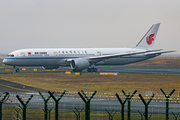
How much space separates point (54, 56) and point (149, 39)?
2459 cm

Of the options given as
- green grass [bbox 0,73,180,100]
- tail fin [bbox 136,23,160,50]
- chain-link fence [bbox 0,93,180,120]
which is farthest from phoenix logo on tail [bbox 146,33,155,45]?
chain-link fence [bbox 0,93,180,120]

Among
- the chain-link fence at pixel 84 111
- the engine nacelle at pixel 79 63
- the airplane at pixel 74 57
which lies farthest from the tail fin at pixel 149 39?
the chain-link fence at pixel 84 111

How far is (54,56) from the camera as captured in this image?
220 ft

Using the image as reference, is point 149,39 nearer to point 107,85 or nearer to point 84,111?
point 107,85

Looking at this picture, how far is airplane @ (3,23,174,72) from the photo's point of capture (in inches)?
2579

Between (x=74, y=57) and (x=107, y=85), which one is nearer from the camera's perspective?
(x=107, y=85)

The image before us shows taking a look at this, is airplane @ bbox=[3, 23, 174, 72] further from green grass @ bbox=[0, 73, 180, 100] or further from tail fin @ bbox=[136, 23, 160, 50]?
green grass @ bbox=[0, 73, 180, 100]

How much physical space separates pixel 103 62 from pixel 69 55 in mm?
7746

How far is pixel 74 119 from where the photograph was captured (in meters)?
20.6

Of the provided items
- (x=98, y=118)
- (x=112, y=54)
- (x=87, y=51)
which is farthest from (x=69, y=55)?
(x=98, y=118)

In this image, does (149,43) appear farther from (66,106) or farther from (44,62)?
(66,106)

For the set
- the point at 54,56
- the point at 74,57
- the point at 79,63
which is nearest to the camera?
the point at 79,63

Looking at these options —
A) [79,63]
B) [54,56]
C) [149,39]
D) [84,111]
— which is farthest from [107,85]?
[149,39]

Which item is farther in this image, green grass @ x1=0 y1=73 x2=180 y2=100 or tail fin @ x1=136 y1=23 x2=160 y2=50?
tail fin @ x1=136 y1=23 x2=160 y2=50
